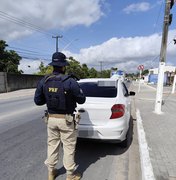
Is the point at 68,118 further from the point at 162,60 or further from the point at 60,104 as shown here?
the point at 162,60

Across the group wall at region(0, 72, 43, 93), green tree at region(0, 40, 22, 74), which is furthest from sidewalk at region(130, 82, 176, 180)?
green tree at region(0, 40, 22, 74)

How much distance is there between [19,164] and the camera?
412cm

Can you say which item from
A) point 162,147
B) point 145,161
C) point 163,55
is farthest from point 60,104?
point 163,55

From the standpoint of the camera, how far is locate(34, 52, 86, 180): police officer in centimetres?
315

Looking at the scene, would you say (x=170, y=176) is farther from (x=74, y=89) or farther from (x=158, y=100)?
(x=158, y=100)

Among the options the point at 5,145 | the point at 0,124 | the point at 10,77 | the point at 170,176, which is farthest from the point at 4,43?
the point at 170,176

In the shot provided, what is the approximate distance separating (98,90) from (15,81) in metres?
24.5

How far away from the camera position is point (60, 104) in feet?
10.5

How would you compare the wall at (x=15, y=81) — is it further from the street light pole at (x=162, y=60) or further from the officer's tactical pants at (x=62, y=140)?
the officer's tactical pants at (x=62, y=140)

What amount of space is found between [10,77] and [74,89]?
25014mm

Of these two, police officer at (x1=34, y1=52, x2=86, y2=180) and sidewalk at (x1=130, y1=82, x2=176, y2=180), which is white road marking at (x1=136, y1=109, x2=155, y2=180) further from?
police officer at (x1=34, y1=52, x2=86, y2=180)

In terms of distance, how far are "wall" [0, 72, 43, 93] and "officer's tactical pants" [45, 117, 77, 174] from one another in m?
23.0

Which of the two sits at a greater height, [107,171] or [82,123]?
[82,123]

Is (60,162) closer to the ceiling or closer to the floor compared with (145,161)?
closer to the floor
